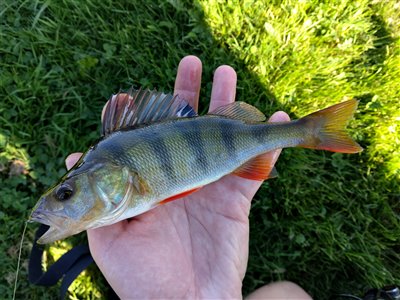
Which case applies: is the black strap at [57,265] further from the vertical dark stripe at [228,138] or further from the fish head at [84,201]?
the vertical dark stripe at [228,138]

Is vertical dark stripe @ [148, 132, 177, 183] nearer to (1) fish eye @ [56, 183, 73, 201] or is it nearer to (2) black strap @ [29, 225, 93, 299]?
(1) fish eye @ [56, 183, 73, 201]

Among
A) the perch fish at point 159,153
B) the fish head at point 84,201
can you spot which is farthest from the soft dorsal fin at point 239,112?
the fish head at point 84,201

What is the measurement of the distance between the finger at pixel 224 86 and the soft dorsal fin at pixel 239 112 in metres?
0.36

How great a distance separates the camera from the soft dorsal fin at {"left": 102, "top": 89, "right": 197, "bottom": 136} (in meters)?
1.82

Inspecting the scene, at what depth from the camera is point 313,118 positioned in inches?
78.4

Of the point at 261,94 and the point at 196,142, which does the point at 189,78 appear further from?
the point at 196,142

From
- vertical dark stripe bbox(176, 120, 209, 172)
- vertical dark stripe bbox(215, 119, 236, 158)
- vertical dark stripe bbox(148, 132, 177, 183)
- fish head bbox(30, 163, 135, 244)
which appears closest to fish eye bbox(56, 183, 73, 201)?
fish head bbox(30, 163, 135, 244)

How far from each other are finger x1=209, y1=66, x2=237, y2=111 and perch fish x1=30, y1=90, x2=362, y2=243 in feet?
1.20

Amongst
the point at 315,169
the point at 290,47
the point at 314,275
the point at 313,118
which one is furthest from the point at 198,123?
the point at 314,275

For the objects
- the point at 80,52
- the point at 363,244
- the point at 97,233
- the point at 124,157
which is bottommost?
the point at 363,244

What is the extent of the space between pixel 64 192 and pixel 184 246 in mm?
658

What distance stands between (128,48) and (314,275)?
208 cm

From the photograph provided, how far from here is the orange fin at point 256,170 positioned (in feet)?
6.55

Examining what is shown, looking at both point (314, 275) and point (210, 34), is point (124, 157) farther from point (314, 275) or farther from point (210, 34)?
point (314, 275)
